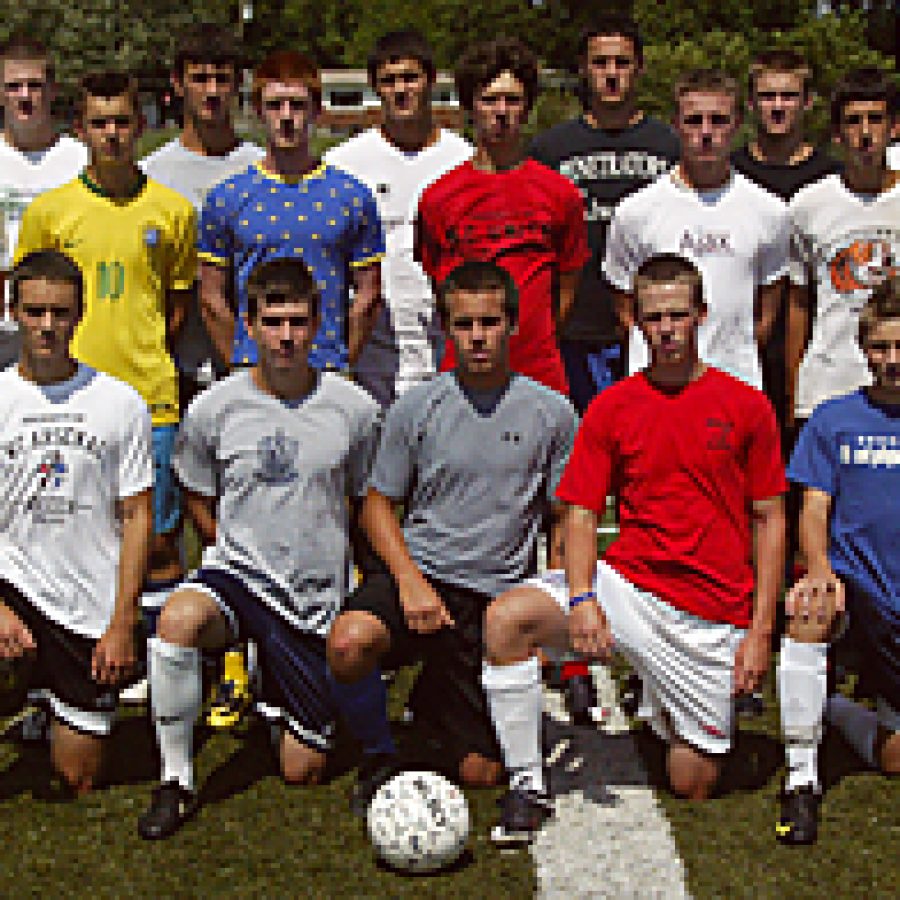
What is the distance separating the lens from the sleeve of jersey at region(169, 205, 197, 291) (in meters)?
6.28

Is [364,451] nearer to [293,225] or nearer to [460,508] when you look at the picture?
[460,508]

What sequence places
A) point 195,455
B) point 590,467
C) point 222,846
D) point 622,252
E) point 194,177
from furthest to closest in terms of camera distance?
point 194,177, point 622,252, point 195,455, point 590,467, point 222,846

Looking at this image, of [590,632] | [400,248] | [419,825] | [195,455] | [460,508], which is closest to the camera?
[419,825]

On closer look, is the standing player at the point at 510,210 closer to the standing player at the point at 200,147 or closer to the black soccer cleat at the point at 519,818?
the standing player at the point at 200,147

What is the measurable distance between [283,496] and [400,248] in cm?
199

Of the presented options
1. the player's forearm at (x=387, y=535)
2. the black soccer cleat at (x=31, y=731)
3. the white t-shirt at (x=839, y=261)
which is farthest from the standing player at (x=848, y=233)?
the black soccer cleat at (x=31, y=731)

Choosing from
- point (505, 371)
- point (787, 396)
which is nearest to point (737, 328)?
point (787, 396)

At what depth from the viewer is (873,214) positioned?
20.6 ft

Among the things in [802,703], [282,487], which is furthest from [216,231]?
[802,703]

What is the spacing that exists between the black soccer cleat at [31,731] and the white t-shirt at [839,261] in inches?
136

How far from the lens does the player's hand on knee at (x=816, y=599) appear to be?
498 centimetres

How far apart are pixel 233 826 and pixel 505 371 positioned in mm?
1856

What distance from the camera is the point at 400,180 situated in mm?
6809

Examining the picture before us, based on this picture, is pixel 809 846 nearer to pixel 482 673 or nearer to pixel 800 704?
pixel 800 704
